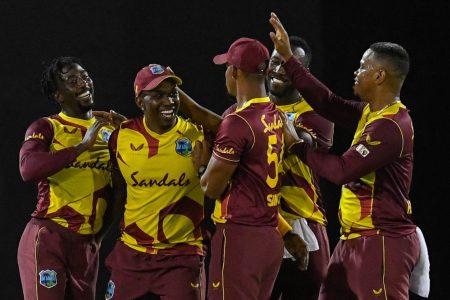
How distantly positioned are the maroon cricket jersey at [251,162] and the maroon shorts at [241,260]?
41mm

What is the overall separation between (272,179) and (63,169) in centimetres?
97

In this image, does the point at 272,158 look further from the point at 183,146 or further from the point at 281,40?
the point at 281,40

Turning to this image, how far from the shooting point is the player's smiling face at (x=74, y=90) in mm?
4188

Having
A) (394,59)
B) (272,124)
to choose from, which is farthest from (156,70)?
(394,59)

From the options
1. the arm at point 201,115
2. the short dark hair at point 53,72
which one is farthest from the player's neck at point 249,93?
the short dark hair at point 53,72

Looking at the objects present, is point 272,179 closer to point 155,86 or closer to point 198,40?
point 155,86

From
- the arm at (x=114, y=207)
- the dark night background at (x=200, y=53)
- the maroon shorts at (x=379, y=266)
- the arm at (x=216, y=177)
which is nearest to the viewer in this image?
the arm at (x=216, y=177)

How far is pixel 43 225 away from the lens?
4.09m

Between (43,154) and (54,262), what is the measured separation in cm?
45

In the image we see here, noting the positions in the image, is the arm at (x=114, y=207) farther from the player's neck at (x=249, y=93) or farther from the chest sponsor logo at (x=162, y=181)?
the player's neck at (x=249, y=93)

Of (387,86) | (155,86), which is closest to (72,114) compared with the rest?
(155,86)

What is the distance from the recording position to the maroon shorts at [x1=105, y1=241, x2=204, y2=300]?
372 centimetres

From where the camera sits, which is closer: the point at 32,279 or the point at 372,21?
the point at 32,279

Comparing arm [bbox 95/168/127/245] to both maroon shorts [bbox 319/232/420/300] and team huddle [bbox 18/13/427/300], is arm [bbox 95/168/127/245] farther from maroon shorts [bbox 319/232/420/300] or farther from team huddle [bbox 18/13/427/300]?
maroon shorts [bbox 319/232/420/300]
